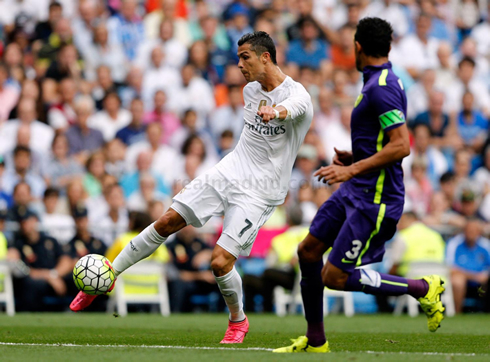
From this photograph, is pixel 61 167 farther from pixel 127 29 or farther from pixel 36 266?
pixel 127 29

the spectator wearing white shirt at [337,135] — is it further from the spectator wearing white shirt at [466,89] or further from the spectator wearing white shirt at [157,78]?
the spectator wearing white shirt at [157,78]

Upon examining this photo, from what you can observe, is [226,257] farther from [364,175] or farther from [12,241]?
[12,241]

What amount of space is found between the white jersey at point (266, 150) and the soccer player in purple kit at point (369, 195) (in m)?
0.98

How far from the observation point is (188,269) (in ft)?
46.5

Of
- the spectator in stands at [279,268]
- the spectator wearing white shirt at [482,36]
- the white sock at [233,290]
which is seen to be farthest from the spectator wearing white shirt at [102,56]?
the white sock at [233,290]

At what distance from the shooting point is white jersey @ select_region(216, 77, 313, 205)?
782 centimetres

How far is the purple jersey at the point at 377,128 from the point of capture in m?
6.52

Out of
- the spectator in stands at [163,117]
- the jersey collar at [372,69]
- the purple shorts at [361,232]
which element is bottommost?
the purple shorts at [361,232]

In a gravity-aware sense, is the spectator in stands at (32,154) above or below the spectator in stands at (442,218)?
above

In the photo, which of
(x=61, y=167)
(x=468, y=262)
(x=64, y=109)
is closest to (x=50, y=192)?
(x=61, y=167)

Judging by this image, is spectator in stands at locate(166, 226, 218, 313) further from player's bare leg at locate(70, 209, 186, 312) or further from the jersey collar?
the jersey collar

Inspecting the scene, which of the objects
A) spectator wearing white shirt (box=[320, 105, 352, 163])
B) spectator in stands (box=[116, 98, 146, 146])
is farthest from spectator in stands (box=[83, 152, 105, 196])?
spectator wearing white shirt (box=[320, 105, 352, 163])

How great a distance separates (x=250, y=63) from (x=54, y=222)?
713 centimetres

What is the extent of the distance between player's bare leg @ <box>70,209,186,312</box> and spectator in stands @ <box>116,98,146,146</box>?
7565mm
